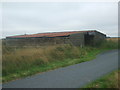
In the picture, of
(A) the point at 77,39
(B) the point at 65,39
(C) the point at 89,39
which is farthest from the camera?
(C) the point at 89,39

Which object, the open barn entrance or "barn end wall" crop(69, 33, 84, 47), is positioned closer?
"barn end wall" crop(69, 33, 84, 47)

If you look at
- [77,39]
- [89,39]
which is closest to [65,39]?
[77,39]

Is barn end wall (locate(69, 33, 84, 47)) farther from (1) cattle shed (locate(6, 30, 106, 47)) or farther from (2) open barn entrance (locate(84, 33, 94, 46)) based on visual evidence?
(2) open barn entrance (locate(84, 33, 94, 46))

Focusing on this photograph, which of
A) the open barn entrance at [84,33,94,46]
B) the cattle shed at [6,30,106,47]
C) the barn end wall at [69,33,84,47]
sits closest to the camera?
the cattle shed at [6,30,106,47]

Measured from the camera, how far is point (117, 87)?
3982 millimetres

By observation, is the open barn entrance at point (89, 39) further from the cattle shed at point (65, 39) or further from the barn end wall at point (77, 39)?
the barn end wall at point (77, 39)

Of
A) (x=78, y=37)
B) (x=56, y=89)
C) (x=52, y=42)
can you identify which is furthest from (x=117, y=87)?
(x=78, y=37)

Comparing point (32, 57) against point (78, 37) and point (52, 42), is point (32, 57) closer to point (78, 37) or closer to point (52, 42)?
point (52, 42)

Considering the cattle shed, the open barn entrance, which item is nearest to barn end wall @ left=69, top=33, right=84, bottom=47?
the cattle shed

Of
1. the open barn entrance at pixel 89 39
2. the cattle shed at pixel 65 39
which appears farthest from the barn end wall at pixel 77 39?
the open barn entrance at pixel 89 39

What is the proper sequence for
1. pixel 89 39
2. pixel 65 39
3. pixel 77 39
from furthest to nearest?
pixel 89 39, pixel 77 39, pixel 65 39

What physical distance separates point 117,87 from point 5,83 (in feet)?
14.2

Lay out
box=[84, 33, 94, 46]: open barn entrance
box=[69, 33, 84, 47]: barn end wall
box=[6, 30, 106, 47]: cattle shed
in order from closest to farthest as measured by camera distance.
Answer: box=[6, 30, 106, 47]: cattle shed < box=[69, 33, 84, 47]: barn end wall < box=[84, 33, 94, 46]: open barn entrance

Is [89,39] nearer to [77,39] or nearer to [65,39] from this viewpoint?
[77,39]
